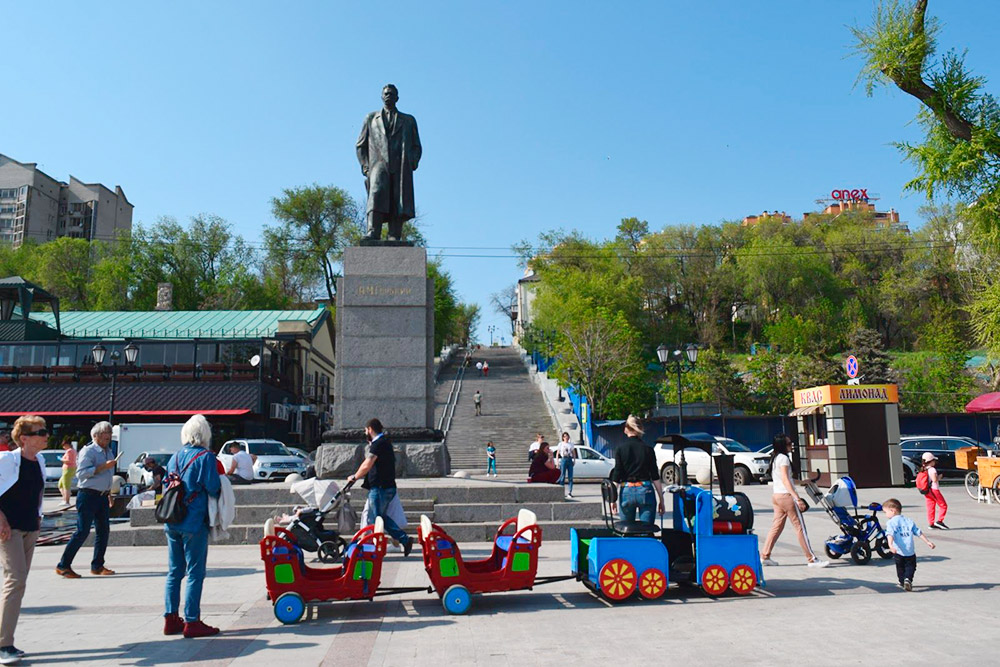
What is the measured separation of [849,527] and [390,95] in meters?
→ 10.1

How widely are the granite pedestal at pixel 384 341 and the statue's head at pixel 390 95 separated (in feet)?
8.96

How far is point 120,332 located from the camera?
41.3 meters

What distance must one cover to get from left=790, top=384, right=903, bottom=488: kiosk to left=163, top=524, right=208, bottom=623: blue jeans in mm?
20068

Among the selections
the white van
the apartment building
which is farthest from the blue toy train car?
the apartment building

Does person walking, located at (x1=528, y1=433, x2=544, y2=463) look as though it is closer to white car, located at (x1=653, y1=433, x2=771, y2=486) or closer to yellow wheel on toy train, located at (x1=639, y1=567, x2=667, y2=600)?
white car, located at (x1=653, y1=433, x2=771, y2=486)

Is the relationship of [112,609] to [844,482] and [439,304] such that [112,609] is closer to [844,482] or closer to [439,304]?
Answer: [844,482]

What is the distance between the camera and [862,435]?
2261cm

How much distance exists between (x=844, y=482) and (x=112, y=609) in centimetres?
871

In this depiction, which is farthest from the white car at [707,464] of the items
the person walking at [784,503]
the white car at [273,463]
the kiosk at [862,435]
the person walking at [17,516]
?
the person walking at [17,516]

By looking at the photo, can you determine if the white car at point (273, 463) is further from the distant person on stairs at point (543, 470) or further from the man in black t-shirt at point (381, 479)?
the man in black t-shirt at point (381, 479)

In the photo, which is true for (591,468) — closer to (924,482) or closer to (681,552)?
(924,482)

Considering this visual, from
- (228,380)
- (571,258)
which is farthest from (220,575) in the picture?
(571,258)

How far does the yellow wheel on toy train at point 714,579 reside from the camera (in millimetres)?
7625

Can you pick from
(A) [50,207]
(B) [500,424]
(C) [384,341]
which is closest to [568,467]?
(C) [384,341]
